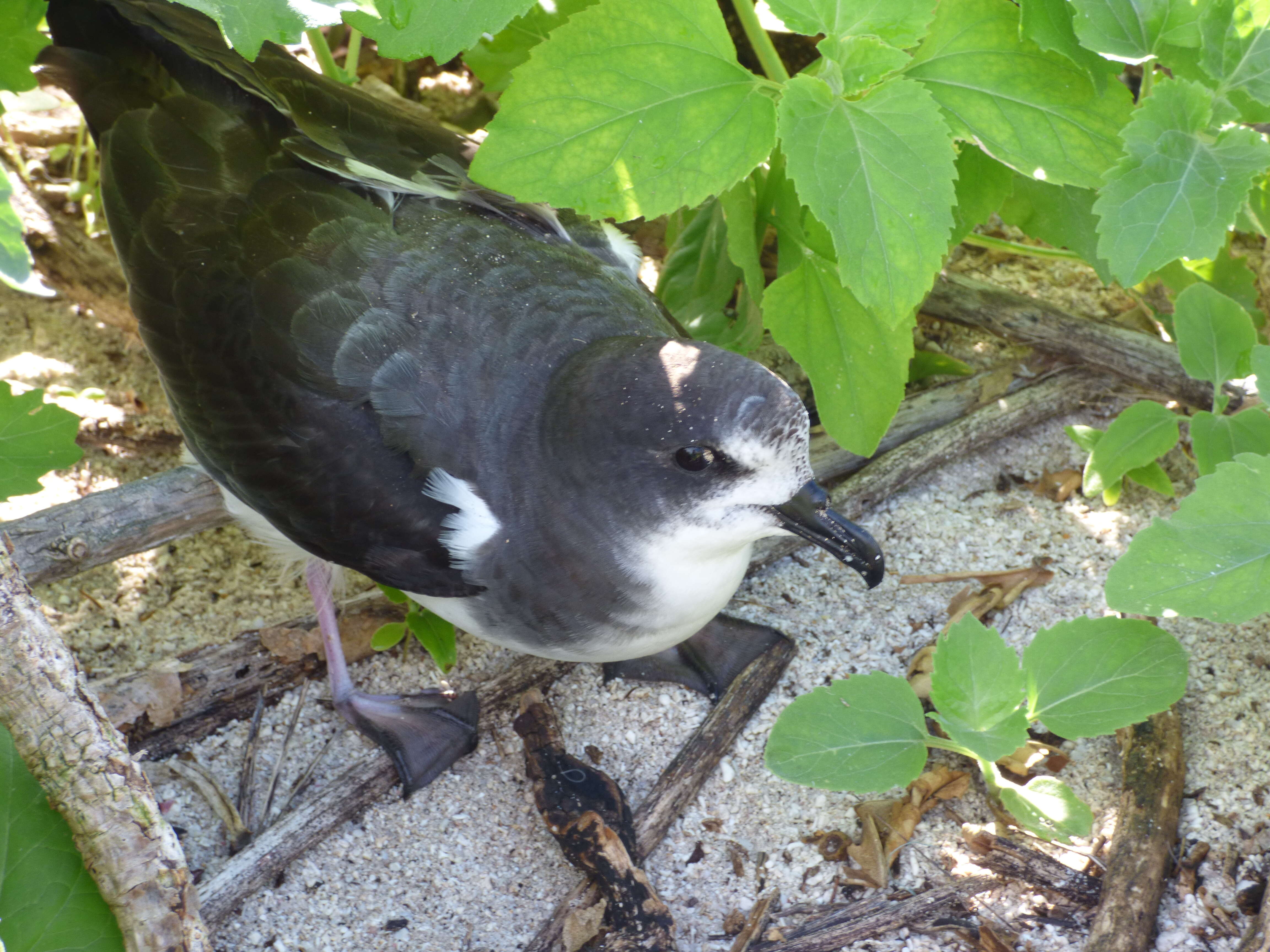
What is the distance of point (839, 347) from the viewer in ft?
9.29

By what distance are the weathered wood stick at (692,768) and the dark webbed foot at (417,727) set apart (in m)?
0.47

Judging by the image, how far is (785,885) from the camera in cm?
249

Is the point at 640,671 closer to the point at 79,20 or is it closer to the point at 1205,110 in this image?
the point at 1205,110

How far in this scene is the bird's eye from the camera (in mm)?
2387

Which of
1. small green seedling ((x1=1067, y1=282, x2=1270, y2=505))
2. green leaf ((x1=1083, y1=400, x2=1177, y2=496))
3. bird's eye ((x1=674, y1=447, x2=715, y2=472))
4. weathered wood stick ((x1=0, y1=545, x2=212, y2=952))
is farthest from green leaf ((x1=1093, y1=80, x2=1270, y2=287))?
weathered wood stick ((x1=0, y1=545, x2=212, y2=952))

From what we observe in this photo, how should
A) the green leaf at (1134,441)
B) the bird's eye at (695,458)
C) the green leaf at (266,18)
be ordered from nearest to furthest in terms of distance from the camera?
the green leaf at (266,18) < the bird's eye at (695,458) < the green leaf at (1134,441)

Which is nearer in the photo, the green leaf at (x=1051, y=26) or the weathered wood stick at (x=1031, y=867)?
the weathered wood stick at (x=1031, y=867)

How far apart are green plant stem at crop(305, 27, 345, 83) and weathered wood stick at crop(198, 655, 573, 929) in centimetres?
188

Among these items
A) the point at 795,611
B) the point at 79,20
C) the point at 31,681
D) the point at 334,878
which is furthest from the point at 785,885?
the point at 79,20

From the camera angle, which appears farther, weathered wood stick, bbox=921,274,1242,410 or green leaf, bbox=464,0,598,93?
weathered wood stick, bbox=921,274,1242,410

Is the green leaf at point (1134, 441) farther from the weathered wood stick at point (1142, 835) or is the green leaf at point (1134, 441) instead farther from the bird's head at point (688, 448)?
the bird's head at point (688, 448)

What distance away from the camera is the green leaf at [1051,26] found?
246 cm

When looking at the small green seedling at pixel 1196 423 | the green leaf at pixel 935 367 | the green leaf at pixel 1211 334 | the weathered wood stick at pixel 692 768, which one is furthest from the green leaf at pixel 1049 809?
the green leaf at pixel 935 367

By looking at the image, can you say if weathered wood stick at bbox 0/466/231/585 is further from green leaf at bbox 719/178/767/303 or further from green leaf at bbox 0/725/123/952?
green leaf at bbox 719/178/767/303
